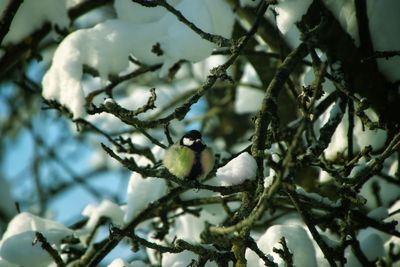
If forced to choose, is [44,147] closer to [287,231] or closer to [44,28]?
[44,28]

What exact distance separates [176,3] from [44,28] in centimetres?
92

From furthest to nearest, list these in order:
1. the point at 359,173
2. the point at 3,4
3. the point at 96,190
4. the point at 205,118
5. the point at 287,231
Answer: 1. the point at 96,190
2. the point at 205,118
3. the point at 3,4
4. the point at 287,231
5. the point at 359,173

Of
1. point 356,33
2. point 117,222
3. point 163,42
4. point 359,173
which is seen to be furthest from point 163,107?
point 359,173

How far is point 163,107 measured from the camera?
4574mm

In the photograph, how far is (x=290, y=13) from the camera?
281 cm

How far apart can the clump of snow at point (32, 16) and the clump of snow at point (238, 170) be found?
5.27 ft

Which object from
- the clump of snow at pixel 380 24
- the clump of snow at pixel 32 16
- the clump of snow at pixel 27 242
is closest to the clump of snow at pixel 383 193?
the clump of snow at pixel 380 24

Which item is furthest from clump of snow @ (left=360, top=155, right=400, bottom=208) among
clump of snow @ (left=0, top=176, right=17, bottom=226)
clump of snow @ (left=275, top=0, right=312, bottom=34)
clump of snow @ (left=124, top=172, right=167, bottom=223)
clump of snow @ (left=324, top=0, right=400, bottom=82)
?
clump of snow @ (left=0, top=176, right=17, bottom=226)

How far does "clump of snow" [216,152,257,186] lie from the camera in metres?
2.45

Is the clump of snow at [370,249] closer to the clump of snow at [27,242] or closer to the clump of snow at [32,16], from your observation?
the clump of snow at [27,242]

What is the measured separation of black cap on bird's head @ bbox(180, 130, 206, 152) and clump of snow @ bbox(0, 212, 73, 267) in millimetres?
1145

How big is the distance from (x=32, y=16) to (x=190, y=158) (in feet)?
Answer: 5.68

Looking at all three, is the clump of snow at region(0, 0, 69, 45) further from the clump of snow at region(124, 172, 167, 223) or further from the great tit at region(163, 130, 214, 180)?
the great tit at region(163, 130, 214, 180)

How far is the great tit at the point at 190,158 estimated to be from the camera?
2391 mm
